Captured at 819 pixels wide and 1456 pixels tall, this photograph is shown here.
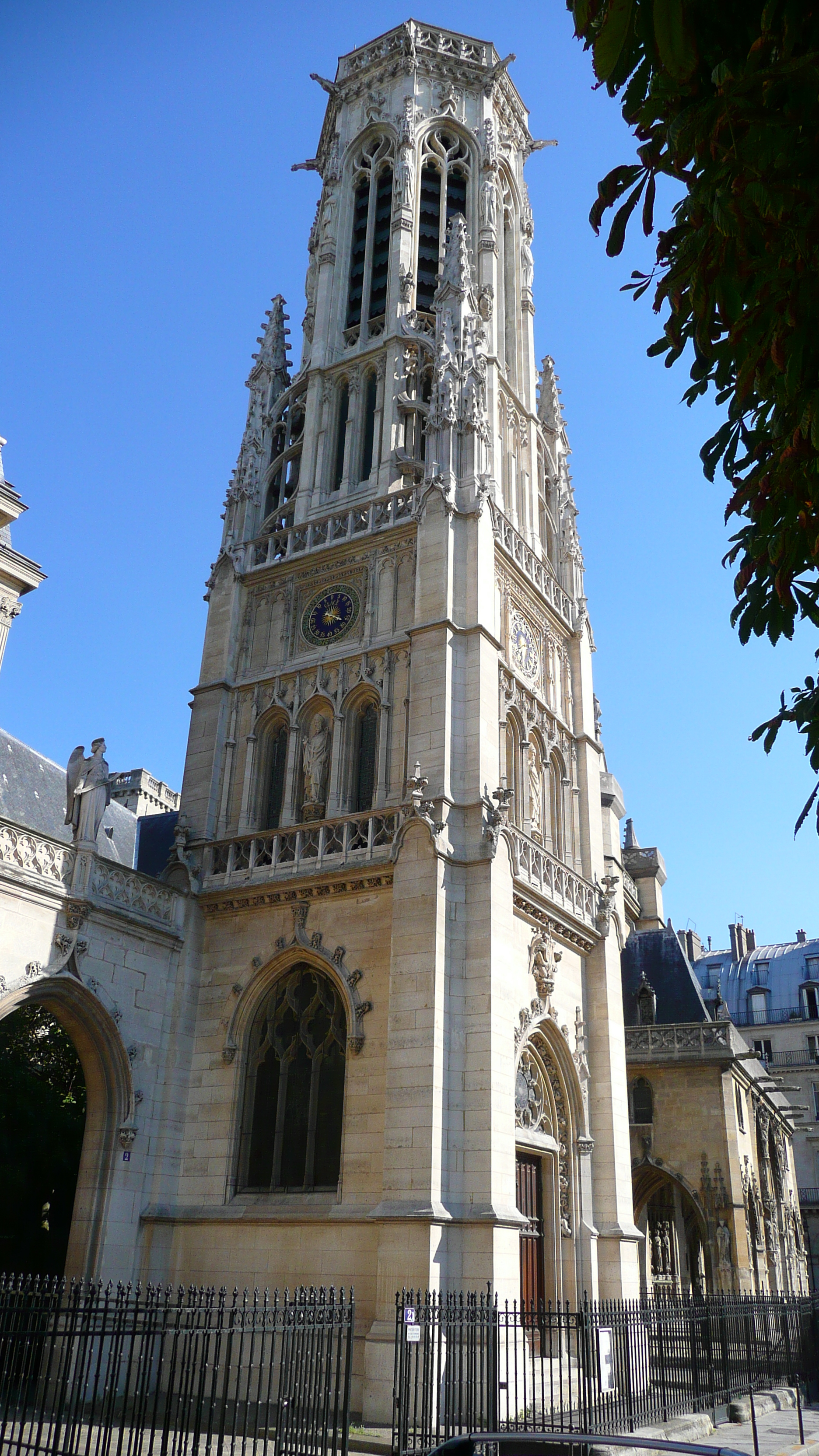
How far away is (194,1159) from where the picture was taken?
63.8 feet

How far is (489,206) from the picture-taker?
2961 centimetres

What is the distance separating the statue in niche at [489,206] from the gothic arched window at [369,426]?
594 cm

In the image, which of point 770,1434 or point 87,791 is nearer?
point 770,1434

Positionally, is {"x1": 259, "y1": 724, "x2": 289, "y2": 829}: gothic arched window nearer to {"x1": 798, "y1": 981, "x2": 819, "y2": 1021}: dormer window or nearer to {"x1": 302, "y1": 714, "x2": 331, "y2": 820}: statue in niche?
{"x1": 302, "y1": 714, "x2": 331, "y2": 820}: statue in niche

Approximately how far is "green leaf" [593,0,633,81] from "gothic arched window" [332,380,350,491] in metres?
22.0

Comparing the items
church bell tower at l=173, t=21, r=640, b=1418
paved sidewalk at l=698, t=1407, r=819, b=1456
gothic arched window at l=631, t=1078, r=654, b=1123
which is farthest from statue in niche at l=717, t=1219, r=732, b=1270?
paved sidewalk at l=698, t=1407, r=819, b=1456

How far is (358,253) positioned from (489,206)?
3.63 metres

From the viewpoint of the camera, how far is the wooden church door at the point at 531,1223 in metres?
18.9

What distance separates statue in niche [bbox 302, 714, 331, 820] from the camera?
21.3 metres

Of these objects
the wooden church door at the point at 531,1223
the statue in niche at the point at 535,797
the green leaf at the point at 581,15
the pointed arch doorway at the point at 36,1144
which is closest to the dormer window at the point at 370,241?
the statue in niche at the point at 535,797

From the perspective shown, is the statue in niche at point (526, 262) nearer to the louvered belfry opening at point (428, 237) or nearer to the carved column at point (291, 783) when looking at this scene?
the louvered belfry opening at point (428, 237)

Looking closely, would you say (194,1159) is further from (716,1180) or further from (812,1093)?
(812,1093)

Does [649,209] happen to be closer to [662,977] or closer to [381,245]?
[381,245]

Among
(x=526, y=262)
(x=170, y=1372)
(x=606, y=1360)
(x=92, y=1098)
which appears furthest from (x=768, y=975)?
(x=170, y=1372)
